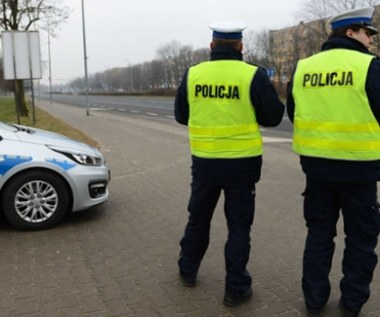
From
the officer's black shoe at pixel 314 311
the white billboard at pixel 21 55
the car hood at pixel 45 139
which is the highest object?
the white billboard at pixel 21 55

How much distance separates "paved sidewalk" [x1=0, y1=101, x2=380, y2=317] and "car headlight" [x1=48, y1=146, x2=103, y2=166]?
0.63 m

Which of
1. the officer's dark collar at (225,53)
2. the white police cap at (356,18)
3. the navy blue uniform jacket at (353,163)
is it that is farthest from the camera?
the officer's dark collar at (225,53)

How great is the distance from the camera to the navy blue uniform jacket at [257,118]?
3213 millimetres

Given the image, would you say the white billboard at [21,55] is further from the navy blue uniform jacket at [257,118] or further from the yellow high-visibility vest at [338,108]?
the yellow high-visibility vest at [338,108]

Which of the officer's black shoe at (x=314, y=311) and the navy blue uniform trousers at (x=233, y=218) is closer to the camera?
the officer's black shoe at (x=314, y=311)

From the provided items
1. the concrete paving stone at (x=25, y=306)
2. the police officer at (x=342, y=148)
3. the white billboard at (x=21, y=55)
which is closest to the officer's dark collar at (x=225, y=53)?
the police officer at (x=342, y=148)

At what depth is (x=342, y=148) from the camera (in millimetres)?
2973

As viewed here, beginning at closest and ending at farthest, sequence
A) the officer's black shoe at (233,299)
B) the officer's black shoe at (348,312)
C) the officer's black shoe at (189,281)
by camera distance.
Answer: the officer's black shoe at (348,312) → the officer's black shoe at (233,299) → the officer's black shoe at (189,281)

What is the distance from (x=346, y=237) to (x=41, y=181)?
328cm

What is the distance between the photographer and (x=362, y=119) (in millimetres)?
2908

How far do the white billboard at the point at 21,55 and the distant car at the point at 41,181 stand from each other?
923 centimetres

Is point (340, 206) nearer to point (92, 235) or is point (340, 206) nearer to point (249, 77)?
point (249, 77)

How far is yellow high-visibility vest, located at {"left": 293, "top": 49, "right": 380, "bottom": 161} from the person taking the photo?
2887 mm

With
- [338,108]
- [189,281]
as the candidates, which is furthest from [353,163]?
[189,281]
